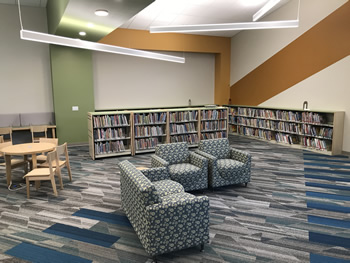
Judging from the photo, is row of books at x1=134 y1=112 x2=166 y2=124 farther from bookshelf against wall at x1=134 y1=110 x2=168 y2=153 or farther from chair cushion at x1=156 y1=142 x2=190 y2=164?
chair cushion at x1=156 y1=142 x2=190 y2=164

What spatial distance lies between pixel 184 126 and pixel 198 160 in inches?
140

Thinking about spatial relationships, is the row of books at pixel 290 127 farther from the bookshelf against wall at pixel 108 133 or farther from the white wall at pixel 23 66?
the white wall at pixel 23 66

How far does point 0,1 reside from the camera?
27.0ft

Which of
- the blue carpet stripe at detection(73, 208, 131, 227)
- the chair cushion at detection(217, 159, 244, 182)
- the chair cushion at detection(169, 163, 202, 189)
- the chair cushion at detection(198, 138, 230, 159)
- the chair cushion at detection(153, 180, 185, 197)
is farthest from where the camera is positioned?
the chair cushion at detection(198, 138, 230, 159)

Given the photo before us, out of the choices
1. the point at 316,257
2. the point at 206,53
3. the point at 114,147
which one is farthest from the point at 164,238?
the point at 206,53

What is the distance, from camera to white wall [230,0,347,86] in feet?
26.5

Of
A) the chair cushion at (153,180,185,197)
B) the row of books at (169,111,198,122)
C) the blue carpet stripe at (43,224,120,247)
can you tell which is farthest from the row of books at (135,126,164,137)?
the blue carpet stripe at (43,224,120,247)

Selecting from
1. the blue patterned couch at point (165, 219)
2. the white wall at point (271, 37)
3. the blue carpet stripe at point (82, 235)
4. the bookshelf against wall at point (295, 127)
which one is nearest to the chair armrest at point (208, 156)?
the blue patterned couch at point (165, 219)

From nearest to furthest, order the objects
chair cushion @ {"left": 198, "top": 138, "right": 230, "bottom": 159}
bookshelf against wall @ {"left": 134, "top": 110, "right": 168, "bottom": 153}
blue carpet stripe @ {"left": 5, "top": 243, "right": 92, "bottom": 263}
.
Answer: blue carpet stripe @ {"left": 5, "top": 243, "right": 92, "bottom": 263} < chair cushion @ {"left": 198, "top": 138, "right": 230, "bottom": 159} < bookshelf against wall @ {"left": 134, "top": 110, "right": 168, "bottom": 153}

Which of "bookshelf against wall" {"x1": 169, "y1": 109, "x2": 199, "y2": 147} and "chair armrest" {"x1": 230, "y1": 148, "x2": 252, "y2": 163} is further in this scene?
"bookshelf against wall" {"x1": 169, "y1": 109, "x2": 199, "y2": 147}

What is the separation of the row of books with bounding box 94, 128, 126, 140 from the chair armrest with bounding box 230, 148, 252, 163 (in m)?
3.52

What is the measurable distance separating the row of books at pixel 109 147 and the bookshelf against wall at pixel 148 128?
45 centimetres

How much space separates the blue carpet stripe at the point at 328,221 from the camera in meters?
3.78

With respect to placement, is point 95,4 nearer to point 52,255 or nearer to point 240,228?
point 52,255
